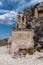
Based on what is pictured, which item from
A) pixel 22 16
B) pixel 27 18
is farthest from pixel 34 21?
pixel 22 16

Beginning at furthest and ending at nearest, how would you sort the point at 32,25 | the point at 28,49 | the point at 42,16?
the point at 42,16, the point at 32,25, the point at 28,49

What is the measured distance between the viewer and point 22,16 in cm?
4381

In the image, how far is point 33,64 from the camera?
69.7 feet

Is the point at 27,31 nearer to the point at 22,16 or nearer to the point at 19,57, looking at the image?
the point at 19,57

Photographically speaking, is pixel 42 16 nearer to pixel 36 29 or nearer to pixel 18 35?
pixel 36 29

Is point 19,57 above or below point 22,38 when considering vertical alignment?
below

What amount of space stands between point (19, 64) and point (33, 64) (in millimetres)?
1717

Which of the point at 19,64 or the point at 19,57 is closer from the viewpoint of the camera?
the point at 19,64

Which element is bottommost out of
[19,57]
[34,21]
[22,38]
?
[19,57]

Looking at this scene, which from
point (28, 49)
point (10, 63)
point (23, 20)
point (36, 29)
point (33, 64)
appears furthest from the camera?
point (23, 20)

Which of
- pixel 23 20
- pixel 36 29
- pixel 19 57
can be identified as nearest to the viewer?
pixel 19 57

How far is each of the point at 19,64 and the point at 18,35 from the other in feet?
31.2

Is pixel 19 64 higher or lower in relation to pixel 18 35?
lower

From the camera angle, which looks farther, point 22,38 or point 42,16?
point 42,16
